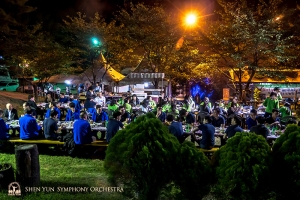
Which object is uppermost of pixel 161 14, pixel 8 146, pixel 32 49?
pixel 161 14

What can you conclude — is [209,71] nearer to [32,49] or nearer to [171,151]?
[32,49]

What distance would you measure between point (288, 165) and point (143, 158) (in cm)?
225

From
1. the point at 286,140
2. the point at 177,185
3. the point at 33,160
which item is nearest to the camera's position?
the point at 286,140

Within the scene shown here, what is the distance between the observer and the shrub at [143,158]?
17.3 ft

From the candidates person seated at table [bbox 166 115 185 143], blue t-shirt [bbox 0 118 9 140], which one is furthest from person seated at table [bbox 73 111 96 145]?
person seated at table [bbox 166 115 185 143]

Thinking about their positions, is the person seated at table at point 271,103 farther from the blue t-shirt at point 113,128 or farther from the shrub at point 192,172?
the shrub at point 192,172

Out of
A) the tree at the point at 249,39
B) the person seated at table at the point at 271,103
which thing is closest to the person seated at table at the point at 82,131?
the person seated at table at the point at 271,103

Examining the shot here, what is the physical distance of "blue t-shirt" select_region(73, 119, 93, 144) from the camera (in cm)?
1013

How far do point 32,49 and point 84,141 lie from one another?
1656 centimetres

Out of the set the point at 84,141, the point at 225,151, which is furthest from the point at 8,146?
the point at 225,151

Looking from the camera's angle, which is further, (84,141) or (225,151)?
(84,141)

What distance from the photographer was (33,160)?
282 inches

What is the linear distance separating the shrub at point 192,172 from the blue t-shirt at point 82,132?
208 inches

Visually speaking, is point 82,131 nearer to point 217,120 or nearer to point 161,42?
point 217,120
